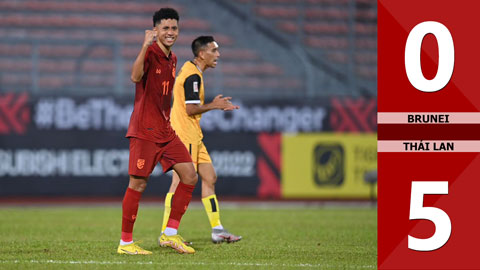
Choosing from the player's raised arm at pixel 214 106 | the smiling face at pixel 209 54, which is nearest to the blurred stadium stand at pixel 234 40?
the smiling face at pixel 209 54

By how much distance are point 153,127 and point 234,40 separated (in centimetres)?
1150

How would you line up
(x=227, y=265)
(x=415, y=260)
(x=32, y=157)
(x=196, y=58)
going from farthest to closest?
(x=32, y=157), (x=196, y=58), (x=227, y=265), (x=415, y=260)

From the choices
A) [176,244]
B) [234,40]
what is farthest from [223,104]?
[234,40]

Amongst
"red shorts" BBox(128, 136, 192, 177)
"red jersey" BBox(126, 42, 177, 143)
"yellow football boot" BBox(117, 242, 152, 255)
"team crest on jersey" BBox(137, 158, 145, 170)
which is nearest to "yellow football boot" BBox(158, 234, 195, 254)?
"yellow football boot" BBox(117, 242, 152, 255)

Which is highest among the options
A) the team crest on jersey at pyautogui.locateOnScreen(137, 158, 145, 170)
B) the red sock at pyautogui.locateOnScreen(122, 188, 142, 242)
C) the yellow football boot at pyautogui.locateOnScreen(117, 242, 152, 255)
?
the team crest on jersey at pyautogui.locateOnScreen(137, 158, 145, 170)

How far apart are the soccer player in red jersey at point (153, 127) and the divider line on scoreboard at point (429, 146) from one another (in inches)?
98.6

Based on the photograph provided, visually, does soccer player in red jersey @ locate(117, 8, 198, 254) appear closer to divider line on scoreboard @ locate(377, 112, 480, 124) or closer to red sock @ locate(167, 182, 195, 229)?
red sock @ locate(167, 182, 195, 229)

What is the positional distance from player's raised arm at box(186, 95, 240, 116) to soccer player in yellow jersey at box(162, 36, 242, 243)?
0.20 ft

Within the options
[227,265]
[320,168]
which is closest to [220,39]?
[320,168]

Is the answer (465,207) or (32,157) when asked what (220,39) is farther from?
(465,207)

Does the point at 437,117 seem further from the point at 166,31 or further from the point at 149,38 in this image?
the point at 166,31

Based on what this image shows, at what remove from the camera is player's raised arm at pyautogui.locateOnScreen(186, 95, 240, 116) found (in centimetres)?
737

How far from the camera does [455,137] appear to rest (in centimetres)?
496

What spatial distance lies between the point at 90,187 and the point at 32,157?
1.15 meters
